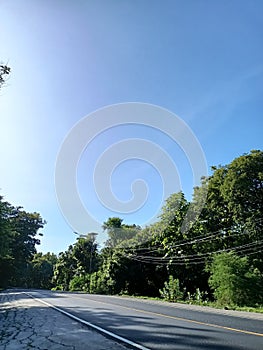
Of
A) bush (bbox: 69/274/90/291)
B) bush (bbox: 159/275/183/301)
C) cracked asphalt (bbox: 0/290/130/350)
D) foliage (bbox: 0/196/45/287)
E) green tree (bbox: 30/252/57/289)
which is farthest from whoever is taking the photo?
green tree (bbox: 30/252/57/289)

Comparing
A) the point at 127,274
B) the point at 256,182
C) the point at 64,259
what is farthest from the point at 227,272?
the point at 64,259

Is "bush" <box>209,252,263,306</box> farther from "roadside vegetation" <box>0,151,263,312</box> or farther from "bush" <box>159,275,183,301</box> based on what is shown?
"bush" <box>159,275,183,301</box>

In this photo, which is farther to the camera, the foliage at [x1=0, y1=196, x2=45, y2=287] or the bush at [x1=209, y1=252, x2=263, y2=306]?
the foliage at [x1=0, y1=196, x2=45, y2=287]

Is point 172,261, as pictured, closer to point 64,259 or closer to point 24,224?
point 24,224

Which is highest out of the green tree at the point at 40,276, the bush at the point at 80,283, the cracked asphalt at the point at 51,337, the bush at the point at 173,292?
the green tree at the point at 40,276

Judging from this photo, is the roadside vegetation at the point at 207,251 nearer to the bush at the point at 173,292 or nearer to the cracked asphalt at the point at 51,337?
the bush at the point at 173,292

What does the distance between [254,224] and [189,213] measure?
9.37 meters

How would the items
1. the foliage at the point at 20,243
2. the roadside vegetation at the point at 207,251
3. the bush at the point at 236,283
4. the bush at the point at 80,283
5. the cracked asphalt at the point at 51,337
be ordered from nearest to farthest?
the cracked asphalt at the point at 51,337
the bush at the point at 236,283
the roadside vegetation at the point at 207,251
the foliage at the point at 20,243
the bush at the point at 80,283

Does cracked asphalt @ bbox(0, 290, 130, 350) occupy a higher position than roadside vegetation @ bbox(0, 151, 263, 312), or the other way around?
roadside vegetation @ bbox(0, 151, 263, 312)

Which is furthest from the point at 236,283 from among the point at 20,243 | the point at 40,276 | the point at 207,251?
the point at 40,276

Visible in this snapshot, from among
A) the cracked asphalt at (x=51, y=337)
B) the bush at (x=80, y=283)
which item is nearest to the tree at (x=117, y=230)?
the bush at (x=80, y=283)

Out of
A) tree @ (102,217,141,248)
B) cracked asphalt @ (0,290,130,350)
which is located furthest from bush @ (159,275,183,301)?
tree @ (102,217,141,248)

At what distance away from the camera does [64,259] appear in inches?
3206

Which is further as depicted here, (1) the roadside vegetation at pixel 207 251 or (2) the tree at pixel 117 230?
(2) the tree at pixel 117 230
